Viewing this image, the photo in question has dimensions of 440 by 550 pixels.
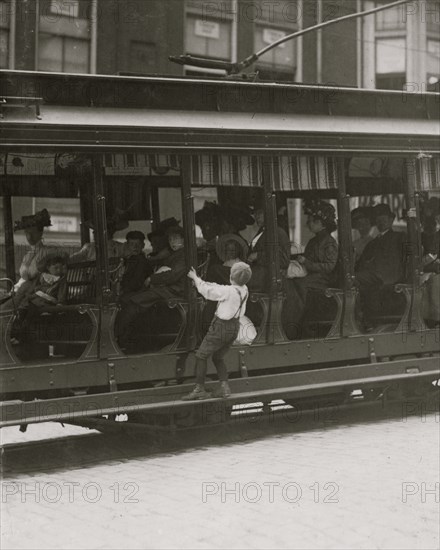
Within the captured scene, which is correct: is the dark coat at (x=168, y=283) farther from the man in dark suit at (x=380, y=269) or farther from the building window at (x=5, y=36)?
the building window at (x=5, y=36)

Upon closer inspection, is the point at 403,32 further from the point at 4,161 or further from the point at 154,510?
the point at 154,510

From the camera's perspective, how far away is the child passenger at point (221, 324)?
7.88 m

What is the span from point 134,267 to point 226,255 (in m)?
0.93

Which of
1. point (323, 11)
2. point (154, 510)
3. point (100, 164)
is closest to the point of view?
point (154, 510)

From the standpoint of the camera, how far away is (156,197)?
30.2 ft

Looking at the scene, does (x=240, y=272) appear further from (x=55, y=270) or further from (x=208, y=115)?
(x=55, y=270)

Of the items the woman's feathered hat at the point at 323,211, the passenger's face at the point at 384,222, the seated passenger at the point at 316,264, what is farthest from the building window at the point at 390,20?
the seated passenger at the point at 316,264

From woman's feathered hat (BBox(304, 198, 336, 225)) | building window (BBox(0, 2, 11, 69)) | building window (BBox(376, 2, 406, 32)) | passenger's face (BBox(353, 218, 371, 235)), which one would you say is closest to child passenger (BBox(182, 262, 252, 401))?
woman's feathered hat (BBox(304, 198, 336, 225))

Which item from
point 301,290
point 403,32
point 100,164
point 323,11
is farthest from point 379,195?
point 403,32

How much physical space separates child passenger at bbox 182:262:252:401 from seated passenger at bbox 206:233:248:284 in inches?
12.9

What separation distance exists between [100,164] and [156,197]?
1.71 metres

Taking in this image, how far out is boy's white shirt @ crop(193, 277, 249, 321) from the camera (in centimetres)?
791

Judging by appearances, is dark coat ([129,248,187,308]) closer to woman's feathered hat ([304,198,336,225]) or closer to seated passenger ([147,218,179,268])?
seated passenger ([147,218,179,268])

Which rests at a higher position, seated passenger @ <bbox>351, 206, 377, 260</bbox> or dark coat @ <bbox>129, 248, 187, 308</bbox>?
seated passenger @ <bbox>351, 206, 377, 260</bbox>
